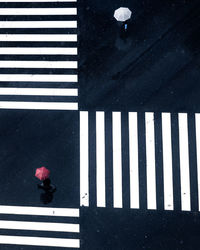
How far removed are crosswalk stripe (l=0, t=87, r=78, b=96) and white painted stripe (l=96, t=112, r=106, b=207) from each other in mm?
939

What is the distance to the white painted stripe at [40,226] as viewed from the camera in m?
6.43

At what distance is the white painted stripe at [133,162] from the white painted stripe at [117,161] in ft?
0.94

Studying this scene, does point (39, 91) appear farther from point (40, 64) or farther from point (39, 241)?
point (39, 241)

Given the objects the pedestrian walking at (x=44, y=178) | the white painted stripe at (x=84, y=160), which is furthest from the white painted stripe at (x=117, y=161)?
the pedestrian walking at (x=44, y=178)

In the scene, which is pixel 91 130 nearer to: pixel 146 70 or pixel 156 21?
pixel 146 70

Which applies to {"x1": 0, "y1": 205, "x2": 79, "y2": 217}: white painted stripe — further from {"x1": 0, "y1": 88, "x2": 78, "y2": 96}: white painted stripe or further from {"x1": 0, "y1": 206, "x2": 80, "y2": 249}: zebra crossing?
{"x1": 0, "y1": 88, "x2": 78, "y2": 96}: white painted stripe

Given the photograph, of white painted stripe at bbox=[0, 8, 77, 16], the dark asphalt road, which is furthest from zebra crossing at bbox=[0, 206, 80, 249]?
white painted stripe at bbox=[0, 8, 77, 16]

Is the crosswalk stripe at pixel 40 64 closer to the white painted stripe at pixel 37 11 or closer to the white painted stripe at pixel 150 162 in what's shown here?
the white painted stripe at pixel 37 11

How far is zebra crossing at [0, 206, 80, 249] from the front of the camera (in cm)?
643

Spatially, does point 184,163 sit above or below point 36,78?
below

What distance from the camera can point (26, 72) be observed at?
21.6ft

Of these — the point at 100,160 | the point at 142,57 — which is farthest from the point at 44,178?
the point at 142,57

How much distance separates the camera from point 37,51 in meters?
6.54

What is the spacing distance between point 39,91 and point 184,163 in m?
4.23
